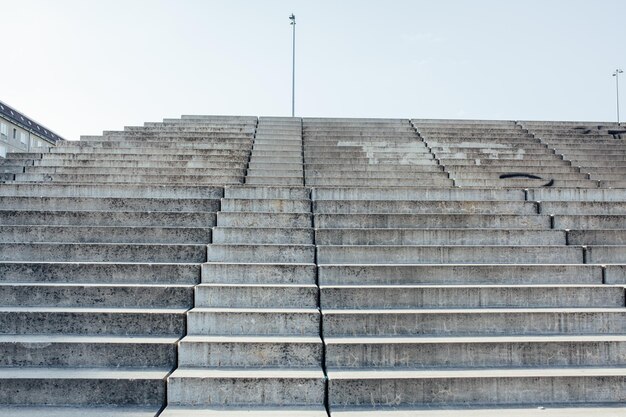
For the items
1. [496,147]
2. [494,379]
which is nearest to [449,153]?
[496,147]

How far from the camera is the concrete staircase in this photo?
11.5ft

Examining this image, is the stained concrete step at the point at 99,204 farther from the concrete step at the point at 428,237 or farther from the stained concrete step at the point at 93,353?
the stained concrete step at the point at 93,353

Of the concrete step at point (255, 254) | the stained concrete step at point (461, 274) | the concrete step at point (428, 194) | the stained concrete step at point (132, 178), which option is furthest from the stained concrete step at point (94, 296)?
the stained concrete step at point (132, 178)

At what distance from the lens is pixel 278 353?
3.81 meters

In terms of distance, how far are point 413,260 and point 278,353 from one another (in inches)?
80.2

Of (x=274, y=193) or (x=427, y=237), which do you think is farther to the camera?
(x=274, y=193)

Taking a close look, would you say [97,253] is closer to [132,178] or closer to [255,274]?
[255,274]

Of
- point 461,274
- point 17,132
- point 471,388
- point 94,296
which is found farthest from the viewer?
point 17,132

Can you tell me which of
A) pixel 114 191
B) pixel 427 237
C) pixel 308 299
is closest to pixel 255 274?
pixel 308 299

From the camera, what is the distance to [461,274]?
4.74 meters

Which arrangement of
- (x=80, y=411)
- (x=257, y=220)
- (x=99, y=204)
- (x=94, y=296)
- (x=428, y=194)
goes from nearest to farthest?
(x=80, y=411), (x=94, y=296), (x=257, y=220), (x=99, y=204), (x=428, y=194)

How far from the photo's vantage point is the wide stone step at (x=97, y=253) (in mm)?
4891

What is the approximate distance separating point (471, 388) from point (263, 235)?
2.85m

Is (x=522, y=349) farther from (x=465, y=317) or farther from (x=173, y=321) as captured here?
(x=173, y=321)
